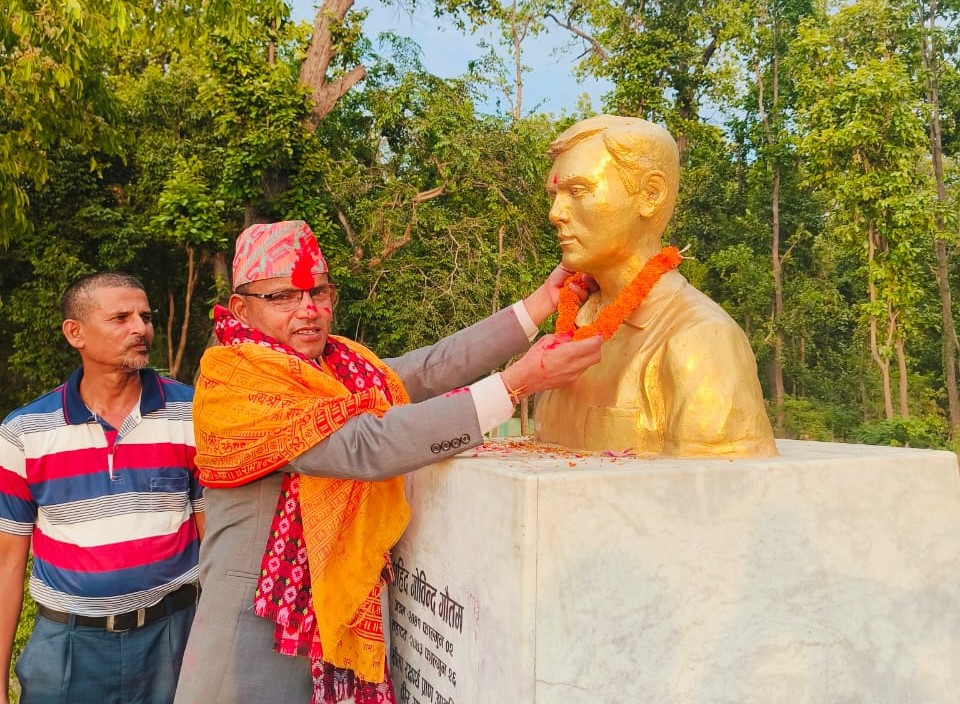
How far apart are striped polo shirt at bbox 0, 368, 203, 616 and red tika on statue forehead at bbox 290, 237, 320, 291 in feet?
2.69

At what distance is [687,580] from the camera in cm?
190

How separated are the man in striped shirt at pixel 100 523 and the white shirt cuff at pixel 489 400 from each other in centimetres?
116

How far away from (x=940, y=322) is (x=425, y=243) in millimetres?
11468

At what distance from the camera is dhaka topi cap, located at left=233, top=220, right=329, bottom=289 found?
6.76ft

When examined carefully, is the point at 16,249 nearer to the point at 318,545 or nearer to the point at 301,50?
the point at 301,50

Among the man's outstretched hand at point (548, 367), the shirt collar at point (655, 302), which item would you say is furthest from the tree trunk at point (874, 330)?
the man's outstretched hand at point (548, 367)

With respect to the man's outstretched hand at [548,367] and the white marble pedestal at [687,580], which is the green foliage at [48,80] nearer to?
the man's outstretched hand at [548,367]

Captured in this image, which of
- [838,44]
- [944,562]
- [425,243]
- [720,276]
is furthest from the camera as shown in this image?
[720,276]

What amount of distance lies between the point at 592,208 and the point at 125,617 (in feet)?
6.17

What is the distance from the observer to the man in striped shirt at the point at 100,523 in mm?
2346

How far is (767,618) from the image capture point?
6.49ft

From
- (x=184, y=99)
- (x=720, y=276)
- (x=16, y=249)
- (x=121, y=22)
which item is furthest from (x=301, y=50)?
(x=720, y=276)

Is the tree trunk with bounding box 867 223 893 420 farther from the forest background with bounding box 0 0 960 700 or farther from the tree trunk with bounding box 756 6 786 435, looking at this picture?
the tree trunk with bounding box 756 6 786 435

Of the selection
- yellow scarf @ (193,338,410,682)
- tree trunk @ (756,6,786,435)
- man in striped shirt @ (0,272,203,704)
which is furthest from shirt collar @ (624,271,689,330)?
tree trunk @ (756,6,786,435)
